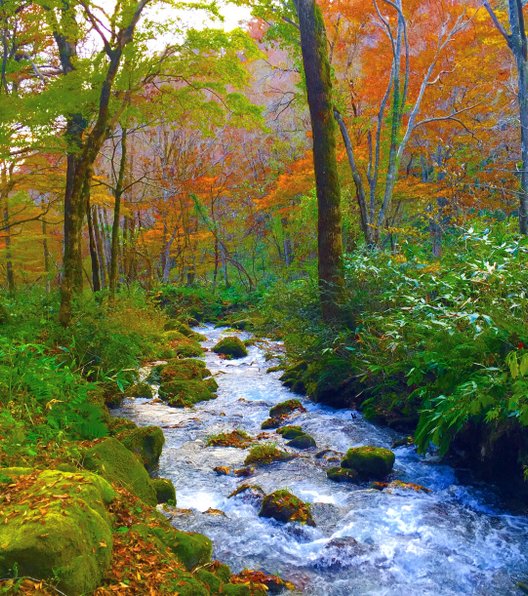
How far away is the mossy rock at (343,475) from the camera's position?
531cm

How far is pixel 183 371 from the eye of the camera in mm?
9641

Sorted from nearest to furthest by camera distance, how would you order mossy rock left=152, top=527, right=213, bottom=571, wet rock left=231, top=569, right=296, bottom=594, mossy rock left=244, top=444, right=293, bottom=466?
mossy rock left=152, top=527, right=213, bottom=571 → wet rock left=231, top=569, right=296, bottom=594 → mossy rock left=244, top=444, right=293, bottom=466

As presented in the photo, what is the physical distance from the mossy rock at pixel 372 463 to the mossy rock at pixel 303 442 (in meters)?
0.82

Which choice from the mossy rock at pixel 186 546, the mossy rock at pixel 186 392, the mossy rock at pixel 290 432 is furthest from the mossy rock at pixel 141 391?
the mossy rock at pixel 186 546

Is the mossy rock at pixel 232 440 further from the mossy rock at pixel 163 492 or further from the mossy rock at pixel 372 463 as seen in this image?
the mossy rock at pixel 163 492

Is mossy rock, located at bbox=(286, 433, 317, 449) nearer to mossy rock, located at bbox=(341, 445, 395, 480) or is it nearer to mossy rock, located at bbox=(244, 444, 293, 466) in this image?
mossy rock, located at bbox=(244, 444, 293, 466)

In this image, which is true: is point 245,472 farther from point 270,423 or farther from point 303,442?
point 270,423

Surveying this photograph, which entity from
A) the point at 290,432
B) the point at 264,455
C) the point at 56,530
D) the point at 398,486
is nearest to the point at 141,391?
the point at 290,432

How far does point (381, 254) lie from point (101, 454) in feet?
20.2

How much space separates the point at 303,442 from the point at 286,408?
4.67ft

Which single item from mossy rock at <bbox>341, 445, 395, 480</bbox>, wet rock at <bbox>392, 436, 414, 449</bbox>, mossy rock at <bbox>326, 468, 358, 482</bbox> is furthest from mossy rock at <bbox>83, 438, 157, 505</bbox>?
wet rock at <bbox>392, 436, 414, 449</bbox>

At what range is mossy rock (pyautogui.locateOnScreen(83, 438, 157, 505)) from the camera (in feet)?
12.5

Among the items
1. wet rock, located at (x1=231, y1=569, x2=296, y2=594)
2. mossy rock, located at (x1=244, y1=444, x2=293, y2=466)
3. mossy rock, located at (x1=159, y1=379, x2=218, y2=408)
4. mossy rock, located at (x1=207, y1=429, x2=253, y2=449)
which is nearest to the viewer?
wet rock, located at (x1=231, y1=569, x2=296, y2=594)

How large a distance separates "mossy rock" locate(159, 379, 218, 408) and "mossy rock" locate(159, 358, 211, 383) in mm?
359
